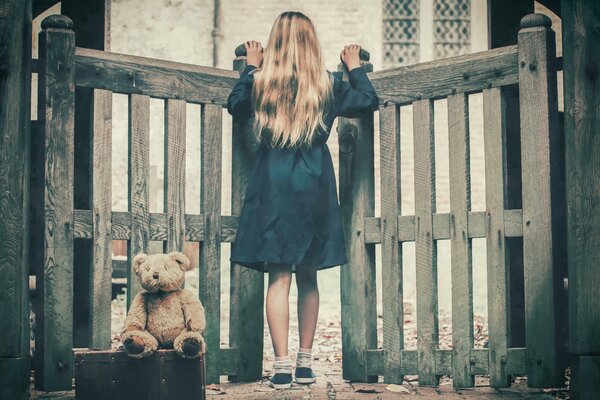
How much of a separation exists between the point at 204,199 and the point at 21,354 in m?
1.40

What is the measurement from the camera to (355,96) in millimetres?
4789

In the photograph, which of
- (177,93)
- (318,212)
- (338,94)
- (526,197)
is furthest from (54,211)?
(526,197)

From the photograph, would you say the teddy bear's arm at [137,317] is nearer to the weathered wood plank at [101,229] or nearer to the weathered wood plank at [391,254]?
the weathered wood plank at [101,229]

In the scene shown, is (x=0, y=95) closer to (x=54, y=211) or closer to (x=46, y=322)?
(x=54, y=211)

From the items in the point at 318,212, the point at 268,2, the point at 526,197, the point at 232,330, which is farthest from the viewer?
the point at 268,2

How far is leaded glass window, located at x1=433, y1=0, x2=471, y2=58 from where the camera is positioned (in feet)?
50.9

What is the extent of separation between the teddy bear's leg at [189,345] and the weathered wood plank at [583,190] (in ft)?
5.58

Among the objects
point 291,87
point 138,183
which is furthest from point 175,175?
point 291,87

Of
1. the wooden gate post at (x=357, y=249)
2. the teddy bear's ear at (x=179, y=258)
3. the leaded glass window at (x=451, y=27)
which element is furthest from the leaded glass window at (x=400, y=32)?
the teddy bear's ear at (x=179, y=258)

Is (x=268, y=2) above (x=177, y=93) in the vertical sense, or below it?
above

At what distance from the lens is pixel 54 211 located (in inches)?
175

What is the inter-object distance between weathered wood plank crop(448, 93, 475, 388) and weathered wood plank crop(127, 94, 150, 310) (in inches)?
64.9

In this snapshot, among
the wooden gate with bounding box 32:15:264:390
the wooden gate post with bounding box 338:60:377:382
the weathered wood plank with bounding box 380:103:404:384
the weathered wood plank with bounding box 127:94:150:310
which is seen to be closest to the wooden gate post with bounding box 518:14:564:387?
the weathered wood plank with bounding box 380:103:404:384

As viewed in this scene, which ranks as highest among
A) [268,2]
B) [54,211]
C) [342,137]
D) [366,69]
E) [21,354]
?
[268,2]
